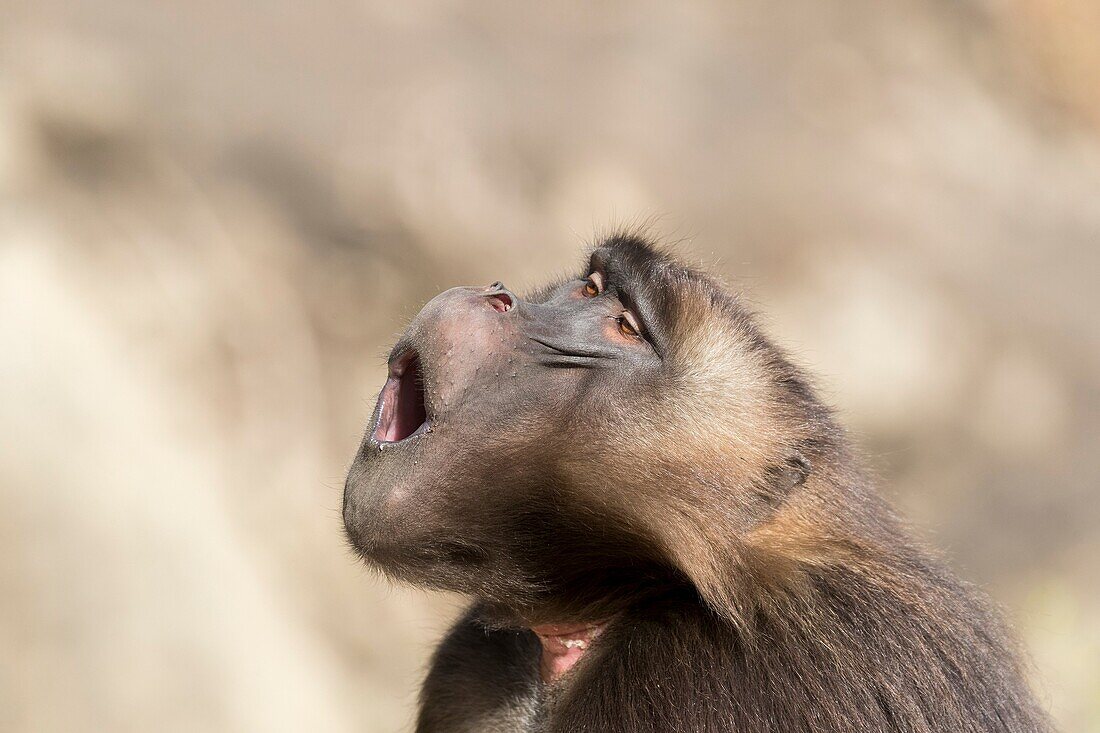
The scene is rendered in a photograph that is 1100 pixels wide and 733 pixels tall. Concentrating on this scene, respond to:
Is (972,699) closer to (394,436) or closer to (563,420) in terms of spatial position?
(563,420)

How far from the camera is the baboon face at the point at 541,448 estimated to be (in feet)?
8.84

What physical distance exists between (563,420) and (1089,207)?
350 inches

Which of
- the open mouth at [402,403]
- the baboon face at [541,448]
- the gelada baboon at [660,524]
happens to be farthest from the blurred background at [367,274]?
the open mouth at [402,403]

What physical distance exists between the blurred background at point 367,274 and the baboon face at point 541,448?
1.51m

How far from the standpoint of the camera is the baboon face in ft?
8.84

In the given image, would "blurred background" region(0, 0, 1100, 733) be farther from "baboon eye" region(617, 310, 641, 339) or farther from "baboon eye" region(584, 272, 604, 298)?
"baboon eye" region(617, 310, 641, 339)

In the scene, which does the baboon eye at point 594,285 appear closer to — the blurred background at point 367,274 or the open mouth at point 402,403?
the open mouth at point 402,403

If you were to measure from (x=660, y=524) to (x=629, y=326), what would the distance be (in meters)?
0.51

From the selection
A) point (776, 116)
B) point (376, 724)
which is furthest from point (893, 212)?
point (376, 724)

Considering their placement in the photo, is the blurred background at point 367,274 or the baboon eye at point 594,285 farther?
the blurred background at point 367,274

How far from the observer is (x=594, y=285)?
315cm

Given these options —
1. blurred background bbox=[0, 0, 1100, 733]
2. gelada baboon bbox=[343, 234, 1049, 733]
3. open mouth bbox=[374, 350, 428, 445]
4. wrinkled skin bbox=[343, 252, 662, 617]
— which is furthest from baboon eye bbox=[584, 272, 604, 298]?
blurred background bbox=[0, 0, 1100, 733]

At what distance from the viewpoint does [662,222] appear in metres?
7.95

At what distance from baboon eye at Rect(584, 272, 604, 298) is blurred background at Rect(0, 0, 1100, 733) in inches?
50.4
